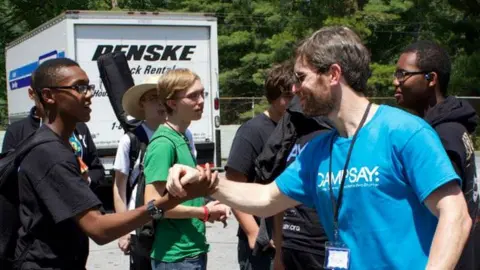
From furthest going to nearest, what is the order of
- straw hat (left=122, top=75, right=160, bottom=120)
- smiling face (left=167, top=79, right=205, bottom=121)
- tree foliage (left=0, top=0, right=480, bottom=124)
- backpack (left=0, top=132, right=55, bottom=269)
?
1. tree foliage (left=0, top=0, right=480, bottom=124)
2. straw hat (left=122, top=75, right=160, bottom=120)
3. smiling face (left=167, top=79, right=205, bottom=121)
4. backpack (left=0, top=132, right=55, bottom=269)

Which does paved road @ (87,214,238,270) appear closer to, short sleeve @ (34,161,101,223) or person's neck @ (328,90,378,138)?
short sleeve @ (34,161,101,223)

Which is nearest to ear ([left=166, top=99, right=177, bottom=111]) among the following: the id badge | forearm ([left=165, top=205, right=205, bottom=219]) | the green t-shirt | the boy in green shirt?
the boy in green shirt

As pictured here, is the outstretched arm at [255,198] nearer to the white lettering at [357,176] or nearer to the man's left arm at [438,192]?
the white lettering at [357,176]

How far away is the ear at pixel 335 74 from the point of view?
2832 millimetres

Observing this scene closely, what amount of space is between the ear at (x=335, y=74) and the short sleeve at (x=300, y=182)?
422 millimetres

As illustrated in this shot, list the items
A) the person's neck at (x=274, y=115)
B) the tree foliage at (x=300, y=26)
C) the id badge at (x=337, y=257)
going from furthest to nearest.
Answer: the tree foliage at (x=300, y=26) → the person's neck at (x=274, y=115) → the id badge at (x=337, y=257)

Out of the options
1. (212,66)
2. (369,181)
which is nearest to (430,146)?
(369,181)

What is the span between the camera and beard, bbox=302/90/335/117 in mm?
2877

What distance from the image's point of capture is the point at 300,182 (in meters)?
3.17

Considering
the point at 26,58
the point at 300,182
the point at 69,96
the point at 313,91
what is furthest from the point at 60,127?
the point at 26,58

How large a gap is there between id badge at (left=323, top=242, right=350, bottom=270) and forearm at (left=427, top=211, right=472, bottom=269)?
1.18ft

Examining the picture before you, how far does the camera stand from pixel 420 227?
272cm

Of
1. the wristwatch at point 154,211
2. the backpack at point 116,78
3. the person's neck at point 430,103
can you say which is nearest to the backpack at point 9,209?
the wristwatch at point 154,211

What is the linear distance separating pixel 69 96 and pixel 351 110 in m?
1.48
